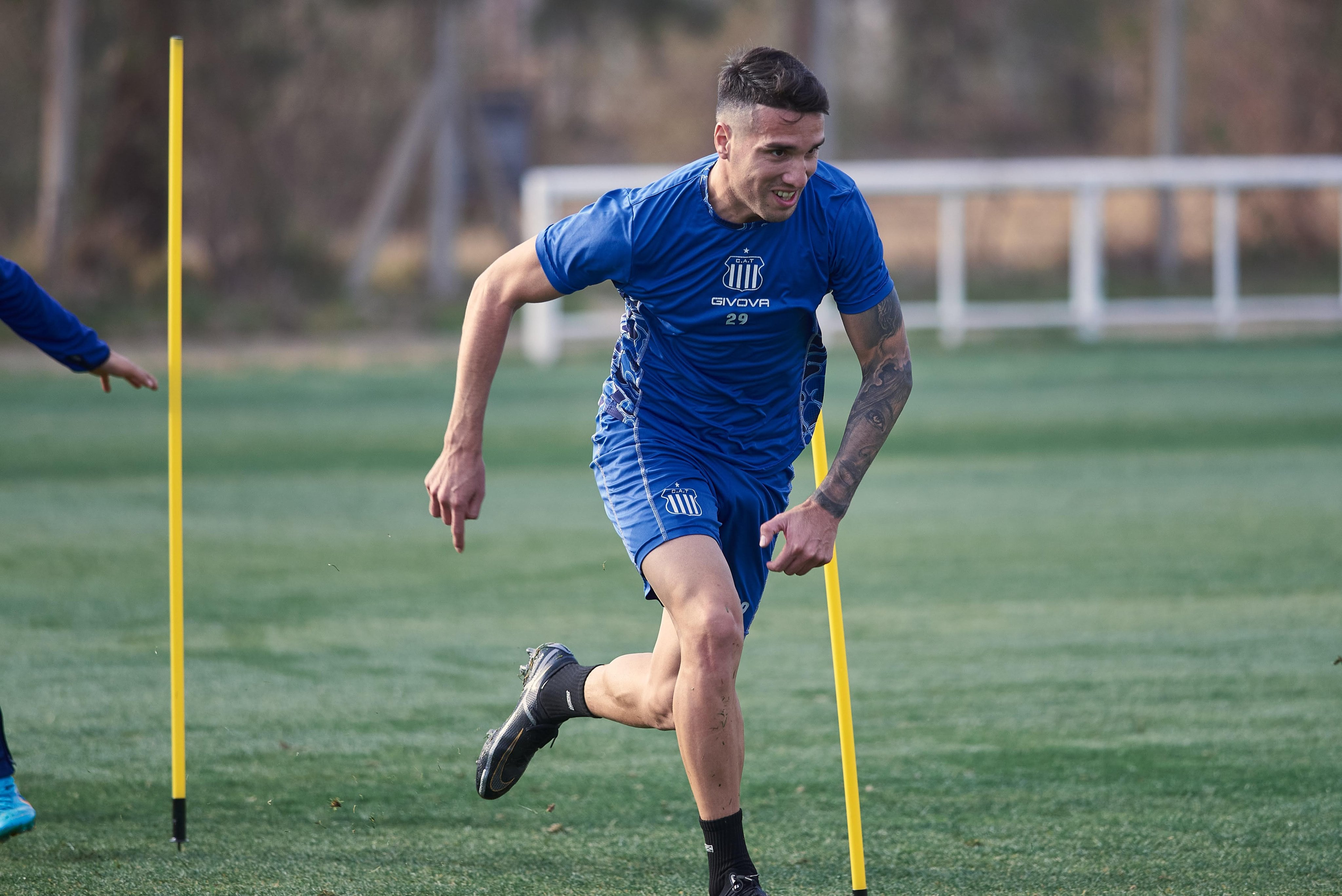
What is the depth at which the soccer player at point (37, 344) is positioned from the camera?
15.2ft

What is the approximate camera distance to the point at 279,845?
4.82 m

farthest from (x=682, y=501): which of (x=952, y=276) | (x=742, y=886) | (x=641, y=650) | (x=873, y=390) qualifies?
(x=952, y=276)

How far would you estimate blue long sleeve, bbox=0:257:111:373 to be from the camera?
15.8 ft

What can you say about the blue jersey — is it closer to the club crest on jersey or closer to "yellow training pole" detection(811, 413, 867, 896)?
the club crest on jersey

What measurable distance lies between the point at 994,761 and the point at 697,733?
76.1 inches

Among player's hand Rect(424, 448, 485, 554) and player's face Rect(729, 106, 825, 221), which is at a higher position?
player's face Rect(729, 106, 825, 221)

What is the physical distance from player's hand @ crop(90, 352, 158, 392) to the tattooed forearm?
2274mm

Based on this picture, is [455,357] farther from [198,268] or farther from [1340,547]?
[1340,547]

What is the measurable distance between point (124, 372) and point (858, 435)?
2451 mm

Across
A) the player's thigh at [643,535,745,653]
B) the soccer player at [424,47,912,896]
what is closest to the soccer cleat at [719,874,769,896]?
the soccer player at [424,47,912,896]

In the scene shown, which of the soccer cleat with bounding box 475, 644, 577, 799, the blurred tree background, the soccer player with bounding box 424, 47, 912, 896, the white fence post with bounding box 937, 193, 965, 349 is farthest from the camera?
the blurred tree background

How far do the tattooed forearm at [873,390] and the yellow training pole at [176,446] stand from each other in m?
1.89

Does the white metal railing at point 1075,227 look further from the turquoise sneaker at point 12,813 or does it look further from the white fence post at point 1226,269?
the turquoise sneaker at point 12,813

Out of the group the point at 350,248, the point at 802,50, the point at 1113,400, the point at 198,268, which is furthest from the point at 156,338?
the point at 1113,400
